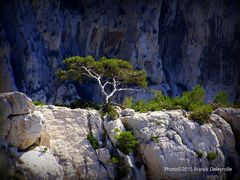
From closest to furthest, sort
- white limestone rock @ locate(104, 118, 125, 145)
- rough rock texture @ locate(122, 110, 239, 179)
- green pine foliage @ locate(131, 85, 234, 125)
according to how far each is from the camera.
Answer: rough rock texture @ locate(122, 110, 239, 179), white limestone rock @ locate(104, 118, 125, 145), green pine foliage @ locate(131, 85, 234, 125)

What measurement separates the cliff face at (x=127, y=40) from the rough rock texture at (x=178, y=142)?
2676 centimetres

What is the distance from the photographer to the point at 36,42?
5825cm

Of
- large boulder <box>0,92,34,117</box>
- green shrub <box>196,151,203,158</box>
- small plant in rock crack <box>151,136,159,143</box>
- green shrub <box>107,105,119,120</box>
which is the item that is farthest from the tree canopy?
large boulder <box>0,92,34,117</box>

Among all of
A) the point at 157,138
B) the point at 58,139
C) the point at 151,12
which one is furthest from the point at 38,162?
the point at 151,12

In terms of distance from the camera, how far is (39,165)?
893 inches

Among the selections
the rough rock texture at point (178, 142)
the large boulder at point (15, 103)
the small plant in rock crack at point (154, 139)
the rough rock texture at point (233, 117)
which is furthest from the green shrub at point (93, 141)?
the rough rock texture at point (233, 117)

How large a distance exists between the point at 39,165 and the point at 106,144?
17.6 feet

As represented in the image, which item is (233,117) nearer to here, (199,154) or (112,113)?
(199,154)

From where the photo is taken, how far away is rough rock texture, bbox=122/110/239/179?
26656 millimetres

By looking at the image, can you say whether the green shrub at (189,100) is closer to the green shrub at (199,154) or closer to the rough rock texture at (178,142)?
the rough rock texture at (178,142)

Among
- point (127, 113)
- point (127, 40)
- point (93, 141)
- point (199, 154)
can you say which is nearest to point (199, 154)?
point (199, 154)

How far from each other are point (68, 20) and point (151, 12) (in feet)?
46.8

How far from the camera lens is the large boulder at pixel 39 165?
22.2 metres

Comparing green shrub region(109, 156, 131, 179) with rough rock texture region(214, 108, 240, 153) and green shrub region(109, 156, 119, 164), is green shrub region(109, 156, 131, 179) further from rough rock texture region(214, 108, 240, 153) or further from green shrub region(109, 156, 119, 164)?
rough rock texture region(214, 108, 240, 153)
